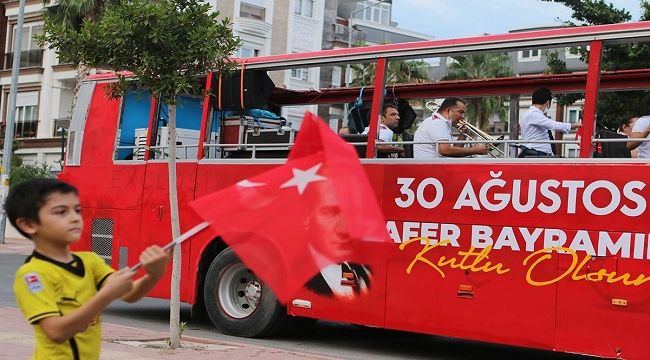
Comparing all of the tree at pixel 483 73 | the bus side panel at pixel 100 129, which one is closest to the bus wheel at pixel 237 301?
the bus side panel at pixel 100 129

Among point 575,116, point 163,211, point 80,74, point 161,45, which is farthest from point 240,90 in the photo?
point 80,74

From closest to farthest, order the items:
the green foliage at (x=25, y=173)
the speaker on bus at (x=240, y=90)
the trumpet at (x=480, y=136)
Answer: the trumpet at (x=480, y=136)
the speaker on bus at (x=240, y=90)
the green foliage at (x=25, y=173)

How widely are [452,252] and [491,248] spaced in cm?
44

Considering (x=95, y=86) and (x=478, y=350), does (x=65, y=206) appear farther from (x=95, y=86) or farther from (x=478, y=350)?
(x=95, y=86)

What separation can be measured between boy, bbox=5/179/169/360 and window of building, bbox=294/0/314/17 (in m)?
47.6

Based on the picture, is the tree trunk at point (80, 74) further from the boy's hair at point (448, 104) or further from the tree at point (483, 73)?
the tree at point (483, 73)

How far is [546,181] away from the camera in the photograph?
9695 mm

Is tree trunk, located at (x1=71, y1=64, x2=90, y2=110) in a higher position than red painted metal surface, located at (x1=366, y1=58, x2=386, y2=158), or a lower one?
higher

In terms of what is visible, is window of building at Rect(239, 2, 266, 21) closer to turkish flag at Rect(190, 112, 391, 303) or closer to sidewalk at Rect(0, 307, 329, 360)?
sidewalk at Rect(0, 307, 329, 360)

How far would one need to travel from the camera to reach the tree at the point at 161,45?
10.0m

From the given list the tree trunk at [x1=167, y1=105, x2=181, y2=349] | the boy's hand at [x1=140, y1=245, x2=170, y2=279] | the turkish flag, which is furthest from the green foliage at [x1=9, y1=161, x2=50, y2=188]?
the boy's hand at [x1=140, y1=245, x2=170, y2=279]

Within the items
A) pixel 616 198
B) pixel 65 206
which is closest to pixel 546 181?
pixel 616 198

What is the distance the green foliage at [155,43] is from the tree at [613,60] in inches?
174

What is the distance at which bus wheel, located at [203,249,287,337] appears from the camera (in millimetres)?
11742
